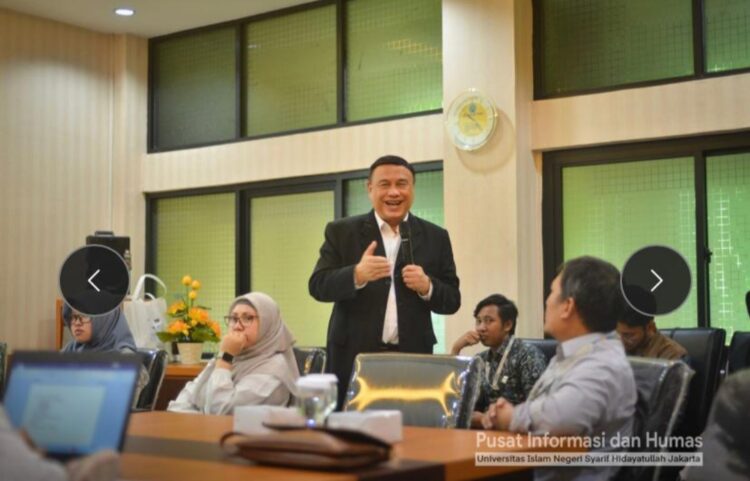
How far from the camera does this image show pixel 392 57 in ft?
22.8

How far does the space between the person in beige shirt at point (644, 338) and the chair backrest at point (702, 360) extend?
2.7 inches

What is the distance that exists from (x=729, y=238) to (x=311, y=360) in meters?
2.78

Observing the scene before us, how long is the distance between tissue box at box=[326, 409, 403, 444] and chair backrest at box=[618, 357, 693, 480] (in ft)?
1.99

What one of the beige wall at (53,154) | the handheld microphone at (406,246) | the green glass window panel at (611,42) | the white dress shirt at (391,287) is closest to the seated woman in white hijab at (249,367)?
the white dress shirt at (391,287)

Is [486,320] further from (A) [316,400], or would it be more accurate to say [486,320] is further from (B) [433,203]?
(A) [316,400]

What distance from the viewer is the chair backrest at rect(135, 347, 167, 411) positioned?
3.59m

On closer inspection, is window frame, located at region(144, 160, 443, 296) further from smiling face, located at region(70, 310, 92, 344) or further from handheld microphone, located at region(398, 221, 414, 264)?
handheld microphone, located at region(398, 221, 414, 264)

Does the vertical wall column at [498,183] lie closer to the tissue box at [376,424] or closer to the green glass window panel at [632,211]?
the green glass window panel at [632,211]

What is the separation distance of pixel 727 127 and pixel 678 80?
1.36ft

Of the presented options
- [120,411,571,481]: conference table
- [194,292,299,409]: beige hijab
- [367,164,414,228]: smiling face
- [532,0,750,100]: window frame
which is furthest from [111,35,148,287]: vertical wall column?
[120,411,571,481]: conference table

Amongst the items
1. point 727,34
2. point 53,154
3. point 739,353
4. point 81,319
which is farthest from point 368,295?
point 53,154

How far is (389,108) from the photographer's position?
692 centimetres

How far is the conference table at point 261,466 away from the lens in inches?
68.8

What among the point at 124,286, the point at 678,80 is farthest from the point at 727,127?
the point at 124,286
